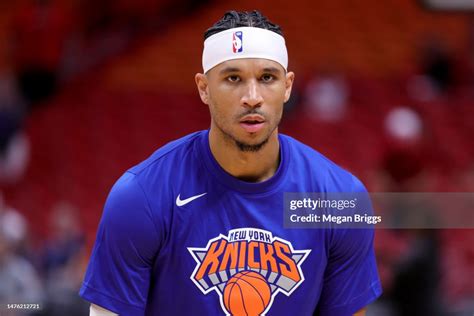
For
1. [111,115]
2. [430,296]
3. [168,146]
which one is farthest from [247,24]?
[111,115]

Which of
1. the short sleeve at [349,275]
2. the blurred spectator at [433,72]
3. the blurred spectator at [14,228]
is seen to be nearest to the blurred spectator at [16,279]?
the blurred spectator at [14,228]

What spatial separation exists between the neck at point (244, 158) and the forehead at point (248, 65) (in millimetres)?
226

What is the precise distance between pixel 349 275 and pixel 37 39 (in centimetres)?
659

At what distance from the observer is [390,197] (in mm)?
5484

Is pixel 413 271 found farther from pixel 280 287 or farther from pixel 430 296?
pixel 280 287

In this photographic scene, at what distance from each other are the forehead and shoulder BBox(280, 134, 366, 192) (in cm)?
35

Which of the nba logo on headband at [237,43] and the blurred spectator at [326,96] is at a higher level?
the blurred spectator at [326,96]

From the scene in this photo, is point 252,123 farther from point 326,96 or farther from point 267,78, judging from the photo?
point 326,96

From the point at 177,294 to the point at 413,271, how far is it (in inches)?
97.7

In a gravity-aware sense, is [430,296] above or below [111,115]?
below

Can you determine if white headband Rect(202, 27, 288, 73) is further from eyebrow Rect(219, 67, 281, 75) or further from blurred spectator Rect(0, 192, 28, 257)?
blurred spectator Rect(0, 192, 28, 257)

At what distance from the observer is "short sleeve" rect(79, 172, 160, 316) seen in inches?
131

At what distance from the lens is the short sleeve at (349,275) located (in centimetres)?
352

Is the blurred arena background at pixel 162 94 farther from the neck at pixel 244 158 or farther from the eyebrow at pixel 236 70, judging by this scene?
the eyebrow at pixel 236 70
